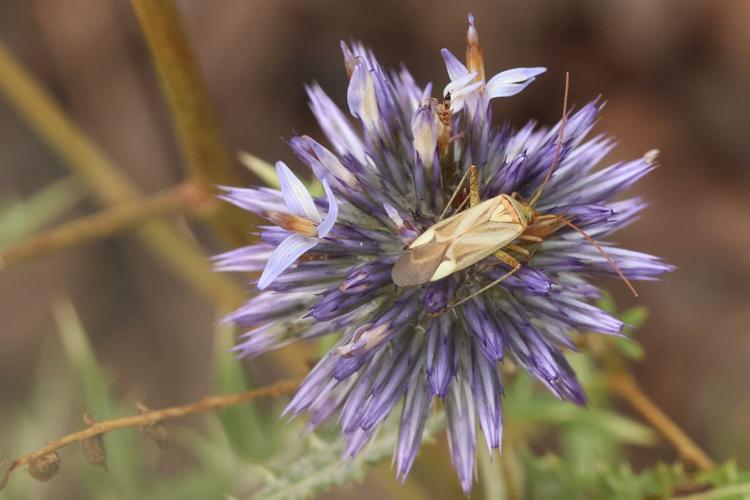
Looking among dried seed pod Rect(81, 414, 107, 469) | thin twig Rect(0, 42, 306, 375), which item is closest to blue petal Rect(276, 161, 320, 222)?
dried seed pod Rect(81, 414, 107, 469)

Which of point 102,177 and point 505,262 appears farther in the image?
point 102,177

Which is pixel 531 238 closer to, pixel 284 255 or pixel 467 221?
pixel 467 221

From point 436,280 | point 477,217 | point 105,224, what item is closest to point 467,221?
point 477,217

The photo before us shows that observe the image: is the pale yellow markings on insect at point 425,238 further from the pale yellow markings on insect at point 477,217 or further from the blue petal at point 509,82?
the blue petal at point 509,82

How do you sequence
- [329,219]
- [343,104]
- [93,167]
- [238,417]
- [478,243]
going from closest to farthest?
[329,219], [478,243], [238,417], [93,167], [343,104]

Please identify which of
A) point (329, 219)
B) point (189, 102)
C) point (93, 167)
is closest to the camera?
point (329, 219)

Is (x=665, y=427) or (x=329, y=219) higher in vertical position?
(x=329, y=219)

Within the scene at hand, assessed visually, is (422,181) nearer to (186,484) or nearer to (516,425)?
(516,425)

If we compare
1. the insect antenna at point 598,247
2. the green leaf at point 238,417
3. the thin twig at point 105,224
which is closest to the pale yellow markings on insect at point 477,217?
the insect antenna at point 598,247

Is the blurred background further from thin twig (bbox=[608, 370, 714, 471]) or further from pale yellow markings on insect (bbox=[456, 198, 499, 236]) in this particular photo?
pale yellow markings on insect (bbox=[456, 198, 499, 236])
